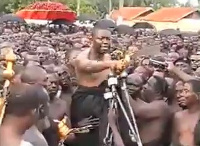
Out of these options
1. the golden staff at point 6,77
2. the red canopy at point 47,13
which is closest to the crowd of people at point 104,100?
the golden staff at point 6,77

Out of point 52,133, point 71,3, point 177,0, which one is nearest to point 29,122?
point 52,133

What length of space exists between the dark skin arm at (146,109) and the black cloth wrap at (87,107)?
0.35 m

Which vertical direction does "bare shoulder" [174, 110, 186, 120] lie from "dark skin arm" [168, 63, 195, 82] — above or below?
below

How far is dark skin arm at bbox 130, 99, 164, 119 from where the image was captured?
734cm

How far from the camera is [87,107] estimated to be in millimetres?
7668

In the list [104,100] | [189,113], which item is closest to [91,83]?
[104,100]

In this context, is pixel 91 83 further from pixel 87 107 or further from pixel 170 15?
pixel 170 15

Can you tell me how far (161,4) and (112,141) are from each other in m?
76.8

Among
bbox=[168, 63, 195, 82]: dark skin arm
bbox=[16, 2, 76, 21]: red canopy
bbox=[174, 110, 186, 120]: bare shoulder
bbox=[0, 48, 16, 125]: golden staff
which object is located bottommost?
bbox=[16, 2, 76, 21]: red canopy

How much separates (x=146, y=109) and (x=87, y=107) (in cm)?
67

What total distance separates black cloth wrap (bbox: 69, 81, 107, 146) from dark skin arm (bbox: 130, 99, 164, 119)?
1.16 feet

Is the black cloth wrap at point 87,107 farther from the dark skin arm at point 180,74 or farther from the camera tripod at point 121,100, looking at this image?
the dark skin arm at point 180,74

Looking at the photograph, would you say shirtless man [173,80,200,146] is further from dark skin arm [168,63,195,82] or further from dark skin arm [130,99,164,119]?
dark skin arm [130,99,164,119]

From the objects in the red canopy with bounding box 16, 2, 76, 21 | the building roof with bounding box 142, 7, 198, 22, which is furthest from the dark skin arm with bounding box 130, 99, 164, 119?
the building roof with bounding box 142, 7, 198, 22
